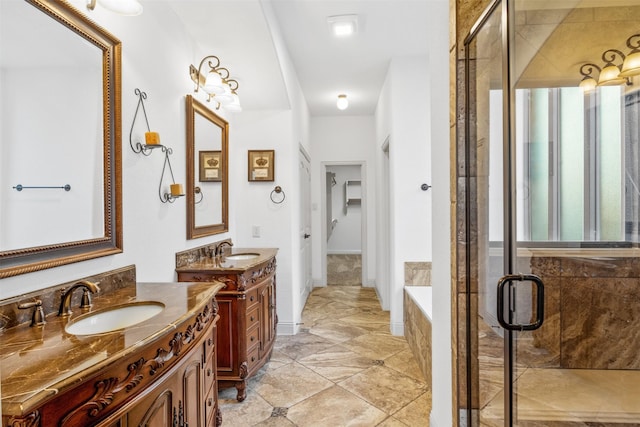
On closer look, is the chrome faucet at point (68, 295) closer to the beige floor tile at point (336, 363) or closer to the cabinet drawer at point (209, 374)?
the cabinet drawer at point (209, 374)

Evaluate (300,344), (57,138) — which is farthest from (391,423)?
(57,138)

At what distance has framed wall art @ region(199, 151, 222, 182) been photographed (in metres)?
2.69

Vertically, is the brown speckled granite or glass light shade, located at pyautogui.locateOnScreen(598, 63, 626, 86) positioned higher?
glass light shade, located at pyautogui.locateOnScreen(598, 63, 626, 86)

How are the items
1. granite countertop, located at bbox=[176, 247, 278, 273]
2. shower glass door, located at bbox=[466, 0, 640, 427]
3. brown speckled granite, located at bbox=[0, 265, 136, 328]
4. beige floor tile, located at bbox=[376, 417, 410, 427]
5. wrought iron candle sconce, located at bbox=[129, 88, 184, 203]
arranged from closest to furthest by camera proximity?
brown speckled granite, located at bbox=[0, 265, 136, 328] < shower glass door, located at bbox=[466, 0, 640, 427] < wrought iron candle sconce, located at bbox=[129, 88, 184, 203] < beige floor tile, located at bbox=[376, 417, 410, 427] < granite countertop, located at bbox=[176, 247, 278, 273]

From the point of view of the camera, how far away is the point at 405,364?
279 centimetres

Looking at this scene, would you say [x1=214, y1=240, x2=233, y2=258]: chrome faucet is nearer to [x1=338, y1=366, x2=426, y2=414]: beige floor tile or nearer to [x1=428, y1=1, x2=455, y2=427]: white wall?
[x1=338, y1=366, x2=426, y2=414]: beige floor tile

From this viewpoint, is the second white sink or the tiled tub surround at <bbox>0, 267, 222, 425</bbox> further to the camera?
the second white sink

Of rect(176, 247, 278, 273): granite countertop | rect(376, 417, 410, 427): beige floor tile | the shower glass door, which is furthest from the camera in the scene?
rect(176, 247, 278, 273): granite countertop

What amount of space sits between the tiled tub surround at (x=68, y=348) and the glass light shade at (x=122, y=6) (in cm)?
117

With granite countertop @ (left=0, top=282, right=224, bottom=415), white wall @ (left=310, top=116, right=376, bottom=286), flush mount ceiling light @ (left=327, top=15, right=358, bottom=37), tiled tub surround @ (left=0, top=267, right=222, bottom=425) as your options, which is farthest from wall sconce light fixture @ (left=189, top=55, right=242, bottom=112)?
white wall @ (left=310, top=116, right=376, bottom=286)

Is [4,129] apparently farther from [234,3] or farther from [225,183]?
[225,183]

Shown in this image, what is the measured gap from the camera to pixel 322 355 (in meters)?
2.96

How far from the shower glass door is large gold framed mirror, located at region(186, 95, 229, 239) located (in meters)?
1.89

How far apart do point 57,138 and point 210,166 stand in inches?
61.3
